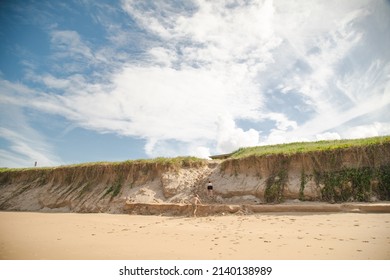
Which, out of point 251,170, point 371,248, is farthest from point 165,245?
point 251,170

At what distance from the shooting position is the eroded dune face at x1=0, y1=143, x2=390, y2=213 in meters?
11.9

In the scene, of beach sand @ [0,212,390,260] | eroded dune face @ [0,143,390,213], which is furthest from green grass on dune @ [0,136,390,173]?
beach sand @ [0,212,390,260]

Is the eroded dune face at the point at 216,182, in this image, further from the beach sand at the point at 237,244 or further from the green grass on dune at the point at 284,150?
the beach sand at the point at 237,244

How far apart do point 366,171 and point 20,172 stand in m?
27.4

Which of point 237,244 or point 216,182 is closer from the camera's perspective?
point 237,244

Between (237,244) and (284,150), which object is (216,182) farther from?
(237,244)

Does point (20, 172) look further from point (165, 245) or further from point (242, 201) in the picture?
point (165, 245)

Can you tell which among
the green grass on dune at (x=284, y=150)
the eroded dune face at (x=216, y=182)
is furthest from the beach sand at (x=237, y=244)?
the green grass on dune at (x=284, y=150)

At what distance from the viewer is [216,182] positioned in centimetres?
1538

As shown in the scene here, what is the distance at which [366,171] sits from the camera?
11.8 metres

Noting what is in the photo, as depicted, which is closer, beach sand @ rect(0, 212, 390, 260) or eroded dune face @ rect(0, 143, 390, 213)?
beach sand @ rect(0, 212, 390, 260)

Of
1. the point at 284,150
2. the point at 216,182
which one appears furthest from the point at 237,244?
the point at 284,150

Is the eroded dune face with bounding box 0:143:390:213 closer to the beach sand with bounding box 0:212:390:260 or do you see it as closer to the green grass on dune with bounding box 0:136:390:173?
the green grass on dune with bounding box 0:136:390:173

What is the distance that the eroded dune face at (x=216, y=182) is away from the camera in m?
11.9
